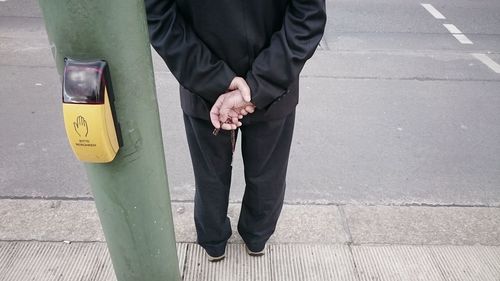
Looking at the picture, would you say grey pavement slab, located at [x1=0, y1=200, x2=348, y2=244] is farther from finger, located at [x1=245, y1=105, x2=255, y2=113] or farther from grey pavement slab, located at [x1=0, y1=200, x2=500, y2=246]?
finger, located at [x1=245, y1=105, x2=255, y2=113]

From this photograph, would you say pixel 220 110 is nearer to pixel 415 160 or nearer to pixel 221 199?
pixel 221 199

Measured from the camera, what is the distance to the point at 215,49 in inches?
62.8

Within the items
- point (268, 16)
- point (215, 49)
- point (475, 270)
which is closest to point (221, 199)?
point (215, 49)

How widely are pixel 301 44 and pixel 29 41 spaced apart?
4783 millimetres

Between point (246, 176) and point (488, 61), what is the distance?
14.1ft

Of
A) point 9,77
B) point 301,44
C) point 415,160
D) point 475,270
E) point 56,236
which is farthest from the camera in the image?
point 9,77

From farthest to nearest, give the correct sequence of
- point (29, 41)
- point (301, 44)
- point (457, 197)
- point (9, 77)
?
point (29, 41) → point (9, 77) → point (457, 197) → point (301, 44)

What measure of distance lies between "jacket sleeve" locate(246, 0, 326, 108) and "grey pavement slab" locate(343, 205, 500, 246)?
53.7 inches

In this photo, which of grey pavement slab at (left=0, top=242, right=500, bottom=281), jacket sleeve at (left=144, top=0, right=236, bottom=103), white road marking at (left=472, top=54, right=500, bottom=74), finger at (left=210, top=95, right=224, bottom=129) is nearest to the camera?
jacket sleeve at (left=144, top=0, right=236, bottom=103)

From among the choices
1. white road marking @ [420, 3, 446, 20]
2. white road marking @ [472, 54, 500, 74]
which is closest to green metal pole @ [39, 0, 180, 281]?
white road marking @ [472, 54, 500, 74]

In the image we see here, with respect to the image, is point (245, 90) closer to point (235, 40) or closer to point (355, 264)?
point (235, 40)

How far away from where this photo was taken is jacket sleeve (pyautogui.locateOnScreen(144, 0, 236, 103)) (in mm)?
1486

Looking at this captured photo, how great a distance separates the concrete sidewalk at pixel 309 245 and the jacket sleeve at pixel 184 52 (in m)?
1.18

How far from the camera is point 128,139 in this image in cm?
120
